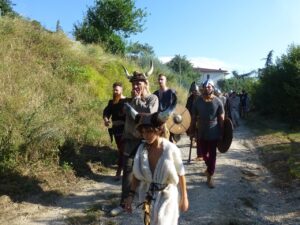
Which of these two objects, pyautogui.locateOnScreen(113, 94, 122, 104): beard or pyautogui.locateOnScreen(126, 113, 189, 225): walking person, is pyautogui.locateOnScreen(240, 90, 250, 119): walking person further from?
pyautogui.locateOnScreen(126, 113, 189, 225): walking person

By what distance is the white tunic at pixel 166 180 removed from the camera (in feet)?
15.7

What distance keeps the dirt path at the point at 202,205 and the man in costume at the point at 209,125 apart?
1.70ft

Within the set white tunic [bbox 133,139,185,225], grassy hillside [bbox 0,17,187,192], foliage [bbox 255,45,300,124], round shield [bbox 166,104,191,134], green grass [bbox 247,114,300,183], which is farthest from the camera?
foliage [bbox 255,45,300,124]

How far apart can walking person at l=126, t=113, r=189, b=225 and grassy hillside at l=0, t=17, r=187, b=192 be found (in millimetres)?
4426

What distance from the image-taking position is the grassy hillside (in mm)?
9102

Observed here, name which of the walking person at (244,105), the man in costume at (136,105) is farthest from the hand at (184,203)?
the walking person at (244,105)

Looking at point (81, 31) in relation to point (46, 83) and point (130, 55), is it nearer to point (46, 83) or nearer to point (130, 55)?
point (130, 55)

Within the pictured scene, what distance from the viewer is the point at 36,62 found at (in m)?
15.3

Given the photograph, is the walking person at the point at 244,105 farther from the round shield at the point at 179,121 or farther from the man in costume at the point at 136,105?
the man in costume at the point at 136,105

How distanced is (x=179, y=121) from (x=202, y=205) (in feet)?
9.25

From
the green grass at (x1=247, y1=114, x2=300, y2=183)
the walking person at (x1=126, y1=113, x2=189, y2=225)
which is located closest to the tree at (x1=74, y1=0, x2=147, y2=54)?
the green grass at (x1=247, y1=114, x2=300, y2=183)

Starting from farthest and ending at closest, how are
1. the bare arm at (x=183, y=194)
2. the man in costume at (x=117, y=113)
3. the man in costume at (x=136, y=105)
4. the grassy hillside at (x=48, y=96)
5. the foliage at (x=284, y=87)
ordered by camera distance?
1. the foliage at (x=284, y=87)
2. the man in costume at (x=117, y=113)
3. the grassy hillside at (x=48, y=96)
4. the man in costume at (x=136, y=105)
5. the bare arm at (x=183, y=194)

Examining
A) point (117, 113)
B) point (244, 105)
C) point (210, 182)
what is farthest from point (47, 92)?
point (244, 105)

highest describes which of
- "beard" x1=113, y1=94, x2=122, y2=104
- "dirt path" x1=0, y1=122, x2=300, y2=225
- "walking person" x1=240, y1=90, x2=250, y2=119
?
"walking person" x1=240, y1=90, x2=250, y2=119
